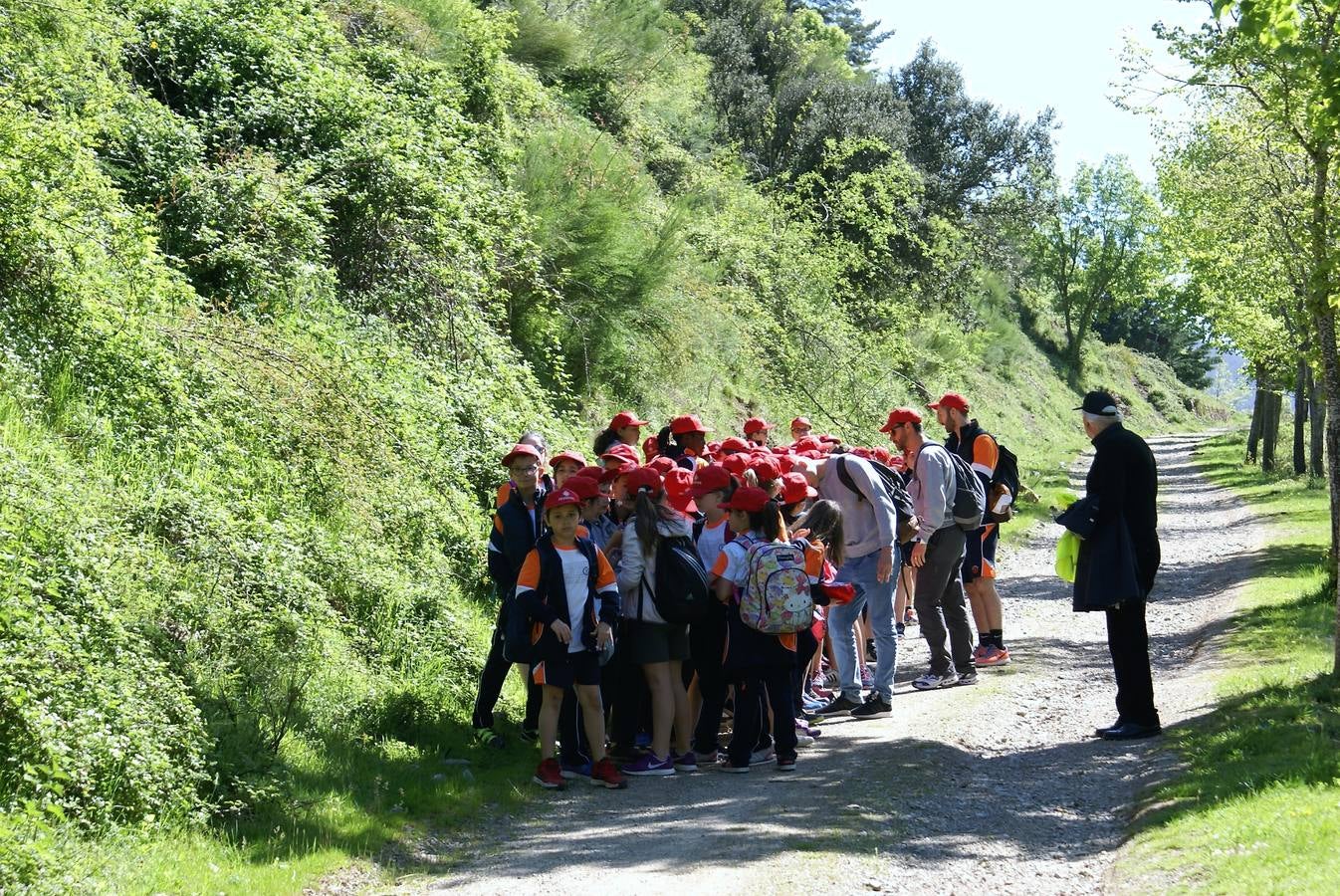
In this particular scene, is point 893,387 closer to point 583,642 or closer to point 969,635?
point 969,635

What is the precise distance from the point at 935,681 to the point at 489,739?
4268 mm

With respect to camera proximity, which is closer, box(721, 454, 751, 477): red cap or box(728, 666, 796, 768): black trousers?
box(728, 666, 796, 768): black trousers

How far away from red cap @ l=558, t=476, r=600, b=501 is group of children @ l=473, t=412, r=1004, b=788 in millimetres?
12

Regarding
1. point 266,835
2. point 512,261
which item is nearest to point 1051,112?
point 512,261

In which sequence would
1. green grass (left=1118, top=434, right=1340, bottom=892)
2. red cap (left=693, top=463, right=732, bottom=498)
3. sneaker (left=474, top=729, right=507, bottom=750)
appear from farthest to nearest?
red cap (left=693, top=463, right=732, bottom=498), sneaker (left=474, top=729, right=507, bottom=750), green grass (left=1118, top=434, right=1340, bottom=892)

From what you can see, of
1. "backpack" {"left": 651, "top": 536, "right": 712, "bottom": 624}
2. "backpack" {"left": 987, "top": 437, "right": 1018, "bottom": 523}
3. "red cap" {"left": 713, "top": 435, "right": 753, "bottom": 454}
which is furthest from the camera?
"backpack" {"left": 987, "top": 437, "right": 1018, "bottom": 523}

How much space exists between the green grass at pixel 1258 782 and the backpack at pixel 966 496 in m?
2.40

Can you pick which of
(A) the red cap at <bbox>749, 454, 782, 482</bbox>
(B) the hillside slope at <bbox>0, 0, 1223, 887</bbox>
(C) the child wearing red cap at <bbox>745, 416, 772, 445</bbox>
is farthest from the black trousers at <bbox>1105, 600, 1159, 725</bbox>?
(B) the hillside slope at <bbox>0, 0, 1223, 887</bbox>

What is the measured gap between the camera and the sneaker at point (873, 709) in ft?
34.6

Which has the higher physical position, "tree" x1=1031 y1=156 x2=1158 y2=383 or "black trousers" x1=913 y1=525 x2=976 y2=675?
"tree" x1=1031 y1=156 x2=1158 y2=383

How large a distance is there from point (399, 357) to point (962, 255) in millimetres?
26018

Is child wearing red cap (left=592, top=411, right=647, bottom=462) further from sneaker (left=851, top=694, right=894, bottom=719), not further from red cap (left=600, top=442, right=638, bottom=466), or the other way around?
sneaker (left=851, top=694, right=894, bottom=719)

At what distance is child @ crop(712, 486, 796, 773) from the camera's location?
901cm

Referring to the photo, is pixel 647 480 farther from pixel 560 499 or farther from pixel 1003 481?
pixel 1003 481
